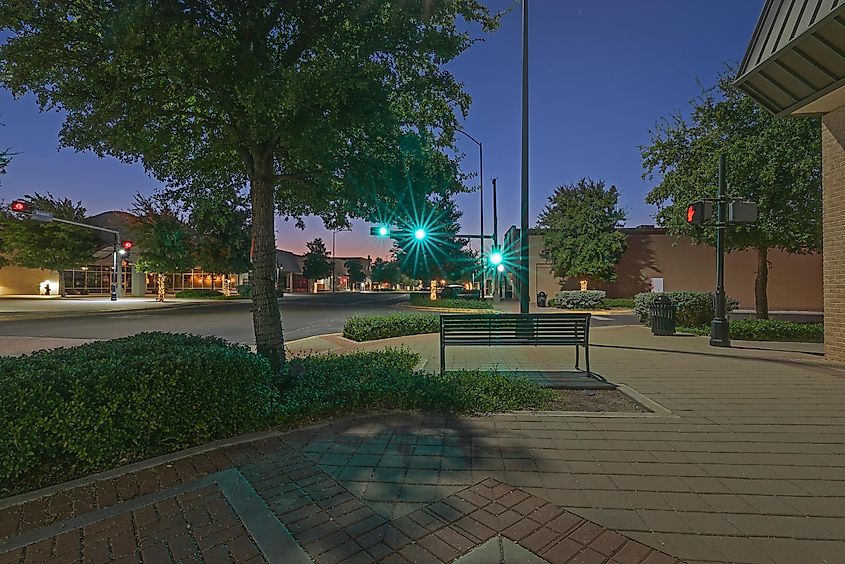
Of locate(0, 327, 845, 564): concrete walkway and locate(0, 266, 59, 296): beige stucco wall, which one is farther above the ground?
locate(0, 266, 59, 296): beige stucco wall

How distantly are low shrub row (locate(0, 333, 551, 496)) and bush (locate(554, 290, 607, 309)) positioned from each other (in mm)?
20925

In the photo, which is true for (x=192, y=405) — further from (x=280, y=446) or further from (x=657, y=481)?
(x=657, y=481)

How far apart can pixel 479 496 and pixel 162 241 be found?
36.3m

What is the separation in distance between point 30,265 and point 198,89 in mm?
45953

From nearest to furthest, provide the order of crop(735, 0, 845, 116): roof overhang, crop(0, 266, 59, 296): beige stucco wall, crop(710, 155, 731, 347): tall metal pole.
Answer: crop(735, 0, 845, 116): roof overhang
crop(710, 155, 731, 347): tall metal pole
crop(0, 266, 59, 296): beige stucco wall

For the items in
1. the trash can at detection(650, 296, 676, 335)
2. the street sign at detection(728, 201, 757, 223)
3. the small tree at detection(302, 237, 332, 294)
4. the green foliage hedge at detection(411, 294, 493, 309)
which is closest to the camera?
the street sign at detection(728, 201, 757, 223)

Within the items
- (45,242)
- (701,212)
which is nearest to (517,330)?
(701,212)

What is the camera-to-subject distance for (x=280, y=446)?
4.06 metres

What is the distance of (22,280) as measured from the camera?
48219 millimetres

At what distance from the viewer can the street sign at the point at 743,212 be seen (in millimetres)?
9656

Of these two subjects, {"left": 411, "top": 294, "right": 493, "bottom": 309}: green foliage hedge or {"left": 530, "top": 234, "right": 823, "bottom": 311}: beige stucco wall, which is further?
{"left": 530, "top": 234, "right": 823, "bottom": 311}: beige stucco wall

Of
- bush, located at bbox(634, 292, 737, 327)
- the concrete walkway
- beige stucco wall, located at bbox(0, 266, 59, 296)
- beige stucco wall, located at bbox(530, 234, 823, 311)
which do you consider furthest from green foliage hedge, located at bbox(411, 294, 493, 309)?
beige stucco wall, located at bbox(0, 266, 59, 296)

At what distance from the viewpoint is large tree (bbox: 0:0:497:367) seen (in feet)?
15.1

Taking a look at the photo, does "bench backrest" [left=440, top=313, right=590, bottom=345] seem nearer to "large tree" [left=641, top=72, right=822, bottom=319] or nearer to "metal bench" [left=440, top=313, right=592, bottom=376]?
"metal bench" [left=440, top=313, right=592, bottom=376]
